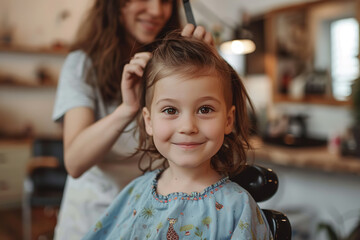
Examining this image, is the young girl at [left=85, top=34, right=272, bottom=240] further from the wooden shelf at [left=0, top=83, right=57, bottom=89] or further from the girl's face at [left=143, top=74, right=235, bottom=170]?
the wooden shelf at [left=0, top=83, right=57, bottom=89]

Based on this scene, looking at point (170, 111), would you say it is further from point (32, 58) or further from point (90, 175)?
point (32, 58)

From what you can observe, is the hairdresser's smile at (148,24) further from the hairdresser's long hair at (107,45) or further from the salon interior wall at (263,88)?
the salon interior wall at (263,88)

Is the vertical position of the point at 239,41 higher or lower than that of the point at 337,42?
higher

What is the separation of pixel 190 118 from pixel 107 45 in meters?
0.64

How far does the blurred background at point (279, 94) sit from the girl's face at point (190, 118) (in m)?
1.12

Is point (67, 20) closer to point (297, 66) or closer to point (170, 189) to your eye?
point (297, 66)

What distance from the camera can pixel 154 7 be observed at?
133 cm

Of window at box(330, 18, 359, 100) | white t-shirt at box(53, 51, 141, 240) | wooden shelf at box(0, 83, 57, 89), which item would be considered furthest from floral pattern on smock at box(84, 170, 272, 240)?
wooden shelf at box(0, 83, 57, 89)

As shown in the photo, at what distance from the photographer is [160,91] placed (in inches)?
37.0

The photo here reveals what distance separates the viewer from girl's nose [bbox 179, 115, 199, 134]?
87cm

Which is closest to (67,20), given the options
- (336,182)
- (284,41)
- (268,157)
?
(284,41)

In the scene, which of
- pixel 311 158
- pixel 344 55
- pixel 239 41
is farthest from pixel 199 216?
pixel 344 55

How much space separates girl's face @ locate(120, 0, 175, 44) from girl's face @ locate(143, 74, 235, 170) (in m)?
0.49

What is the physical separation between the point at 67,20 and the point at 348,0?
355 cm
